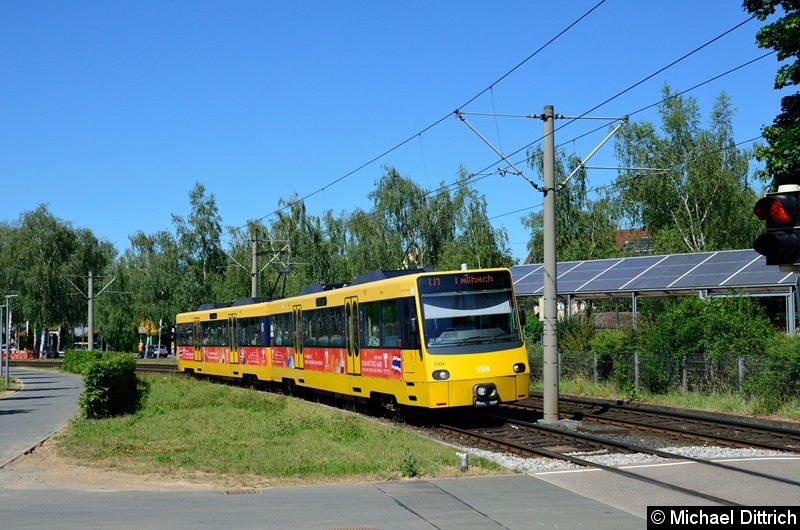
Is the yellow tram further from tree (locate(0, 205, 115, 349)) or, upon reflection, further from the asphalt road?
tree (locate(0, 205, 115, 349))

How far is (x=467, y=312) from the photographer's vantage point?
19.9 meters

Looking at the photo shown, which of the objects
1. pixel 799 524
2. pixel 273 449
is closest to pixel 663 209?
pixel 273 449

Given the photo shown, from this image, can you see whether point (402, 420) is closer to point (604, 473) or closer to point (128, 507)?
point (604, 473)

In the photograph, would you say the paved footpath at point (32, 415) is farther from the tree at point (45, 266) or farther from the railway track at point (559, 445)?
the tree at point (45, 266)

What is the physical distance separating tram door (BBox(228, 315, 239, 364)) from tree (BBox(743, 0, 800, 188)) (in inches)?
791

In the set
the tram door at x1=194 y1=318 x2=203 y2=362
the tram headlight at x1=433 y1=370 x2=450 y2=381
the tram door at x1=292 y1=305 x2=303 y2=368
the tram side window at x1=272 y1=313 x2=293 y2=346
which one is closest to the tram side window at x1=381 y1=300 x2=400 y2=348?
the tram headlight at x1=433 y1=370 x2=450 y2=381

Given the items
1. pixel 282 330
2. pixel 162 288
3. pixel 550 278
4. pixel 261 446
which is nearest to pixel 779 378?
pixel 550 278

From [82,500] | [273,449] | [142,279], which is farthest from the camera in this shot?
[142,279]

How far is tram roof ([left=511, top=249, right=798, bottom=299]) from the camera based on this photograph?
3325 cm

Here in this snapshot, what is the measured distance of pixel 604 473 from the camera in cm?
1310

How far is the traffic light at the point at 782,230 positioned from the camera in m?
7.50

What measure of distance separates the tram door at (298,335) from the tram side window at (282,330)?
0.63 metres

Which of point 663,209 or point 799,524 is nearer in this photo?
point 799,524

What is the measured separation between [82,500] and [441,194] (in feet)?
198
